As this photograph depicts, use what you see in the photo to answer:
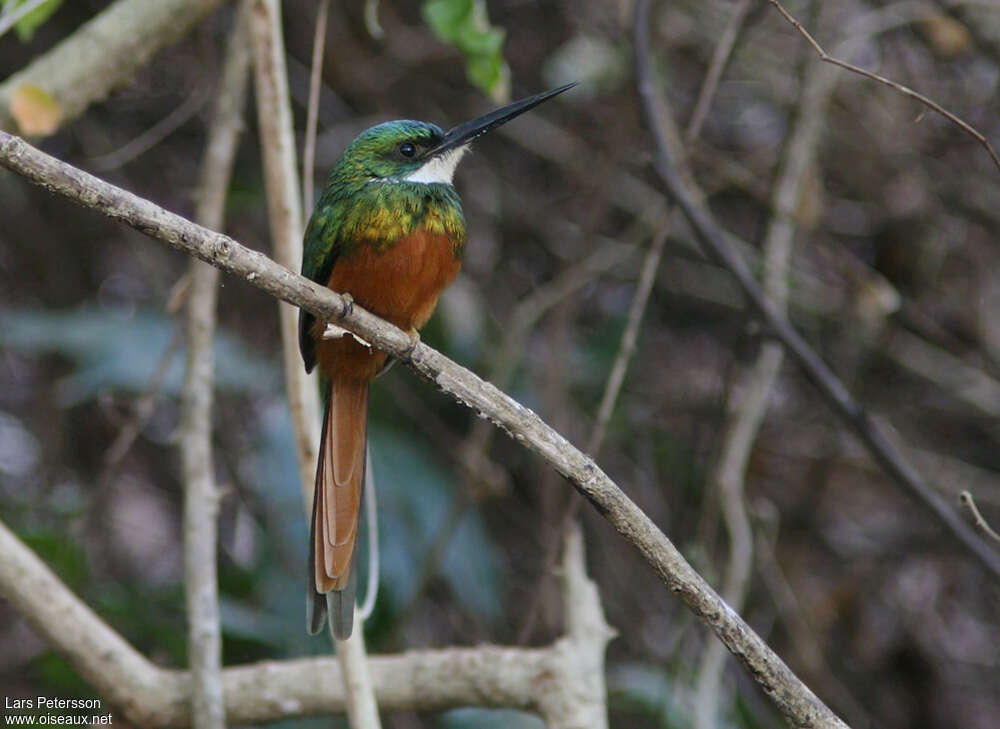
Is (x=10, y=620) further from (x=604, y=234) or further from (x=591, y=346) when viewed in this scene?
(x=604, y=234)

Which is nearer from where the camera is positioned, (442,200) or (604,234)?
(442,200)

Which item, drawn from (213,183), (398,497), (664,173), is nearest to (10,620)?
(398,497)

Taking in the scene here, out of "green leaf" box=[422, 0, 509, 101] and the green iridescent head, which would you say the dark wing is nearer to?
the green iridescent head

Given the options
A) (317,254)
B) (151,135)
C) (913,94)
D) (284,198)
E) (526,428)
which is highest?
(151,135)

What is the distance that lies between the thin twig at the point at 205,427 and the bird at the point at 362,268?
22cm

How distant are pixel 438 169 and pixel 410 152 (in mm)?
63

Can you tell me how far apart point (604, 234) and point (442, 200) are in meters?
1.62

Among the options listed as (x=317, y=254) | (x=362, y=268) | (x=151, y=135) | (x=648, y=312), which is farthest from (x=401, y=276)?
(x=648, y=312)

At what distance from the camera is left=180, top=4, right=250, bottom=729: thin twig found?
1915 mm

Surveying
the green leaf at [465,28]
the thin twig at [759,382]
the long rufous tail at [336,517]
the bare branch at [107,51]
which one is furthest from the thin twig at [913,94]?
the bare branch at [107,51]

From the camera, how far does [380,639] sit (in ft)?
8.36

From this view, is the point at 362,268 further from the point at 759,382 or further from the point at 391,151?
the point at 759,382

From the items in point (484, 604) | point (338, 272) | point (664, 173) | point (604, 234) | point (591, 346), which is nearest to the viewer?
point (338, 272)

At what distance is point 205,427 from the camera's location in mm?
2123
